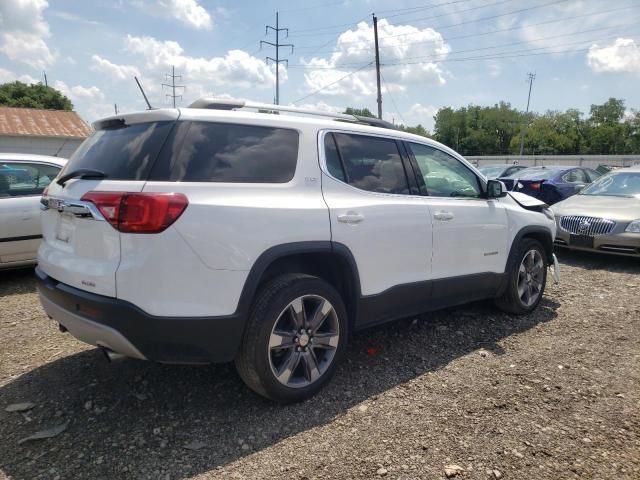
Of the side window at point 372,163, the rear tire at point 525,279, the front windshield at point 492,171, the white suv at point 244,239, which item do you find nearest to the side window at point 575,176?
the front windshield at point 492,171

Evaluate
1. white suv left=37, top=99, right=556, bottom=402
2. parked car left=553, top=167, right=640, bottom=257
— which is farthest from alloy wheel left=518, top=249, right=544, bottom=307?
parked car left=553, top=167, right=640, bottom=257

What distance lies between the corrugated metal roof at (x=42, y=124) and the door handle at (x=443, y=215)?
84.8ft

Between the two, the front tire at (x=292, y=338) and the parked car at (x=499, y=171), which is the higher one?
the parked car at (x=499, y=171)

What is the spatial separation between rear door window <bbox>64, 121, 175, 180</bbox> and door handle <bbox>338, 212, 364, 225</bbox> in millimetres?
1209

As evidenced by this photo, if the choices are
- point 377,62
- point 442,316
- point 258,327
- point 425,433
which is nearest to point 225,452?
point 258,327

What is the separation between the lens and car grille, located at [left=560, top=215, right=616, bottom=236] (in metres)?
7.16

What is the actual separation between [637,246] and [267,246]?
6.31 meters

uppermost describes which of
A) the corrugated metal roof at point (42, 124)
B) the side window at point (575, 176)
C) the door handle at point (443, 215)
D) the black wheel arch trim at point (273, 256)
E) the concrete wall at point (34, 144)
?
the corrugated metal roof at point (42, 124)

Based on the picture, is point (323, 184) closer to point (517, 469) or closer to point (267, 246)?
point (267, 246)

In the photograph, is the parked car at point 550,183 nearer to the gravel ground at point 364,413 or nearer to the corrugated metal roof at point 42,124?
the gravel ground at point 364,413

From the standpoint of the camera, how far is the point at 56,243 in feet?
9.82

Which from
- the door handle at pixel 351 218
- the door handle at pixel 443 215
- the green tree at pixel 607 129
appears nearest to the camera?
the door handle at pixel 351 218

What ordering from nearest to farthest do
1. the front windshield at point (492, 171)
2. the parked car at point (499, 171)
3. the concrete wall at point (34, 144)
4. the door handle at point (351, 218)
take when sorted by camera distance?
the door handle at point (351, 218)
the parked car at point (499, 171)
the front windshield at point (492, 171)
the concrete wall at point (34, 144)

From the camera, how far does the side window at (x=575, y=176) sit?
12.3 metres
